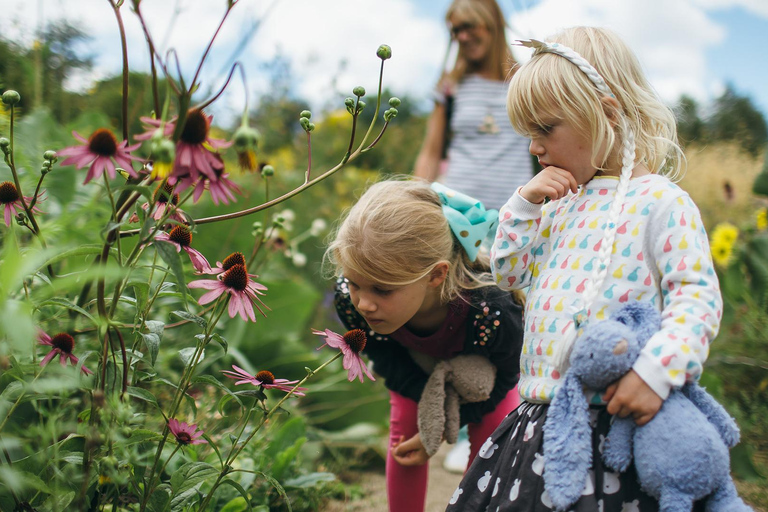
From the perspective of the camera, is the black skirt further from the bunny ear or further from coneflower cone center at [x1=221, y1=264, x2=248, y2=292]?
coneflower cone center at [x1=221, y1=264, x2=248, y2=292]

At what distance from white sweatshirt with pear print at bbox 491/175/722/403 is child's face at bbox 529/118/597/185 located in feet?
0.18

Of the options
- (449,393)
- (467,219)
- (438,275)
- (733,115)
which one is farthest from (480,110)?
(733,115)

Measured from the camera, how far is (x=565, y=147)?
4.45 feet

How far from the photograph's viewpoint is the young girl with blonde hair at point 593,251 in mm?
1149

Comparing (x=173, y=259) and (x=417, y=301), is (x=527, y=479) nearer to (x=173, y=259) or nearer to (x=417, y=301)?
(x=417, y=301)

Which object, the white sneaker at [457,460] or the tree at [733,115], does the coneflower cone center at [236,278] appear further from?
the tree at [733,115]

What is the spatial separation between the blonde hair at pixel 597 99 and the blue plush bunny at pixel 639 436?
0.38m

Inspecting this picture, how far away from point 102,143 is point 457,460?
6.76 ft

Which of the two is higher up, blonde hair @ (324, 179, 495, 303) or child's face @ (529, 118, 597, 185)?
child's face @ (529, 118, 597, 185)

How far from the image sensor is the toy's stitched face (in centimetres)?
114

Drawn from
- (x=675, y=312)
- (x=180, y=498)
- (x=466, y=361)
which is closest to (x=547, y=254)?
(x=675, y=312)

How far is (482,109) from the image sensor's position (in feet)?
9.35

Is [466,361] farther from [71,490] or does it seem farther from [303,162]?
[303,162]

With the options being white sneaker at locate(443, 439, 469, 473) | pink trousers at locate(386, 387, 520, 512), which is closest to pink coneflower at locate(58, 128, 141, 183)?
pink trousers at locate(386, 387, 520, 512)
